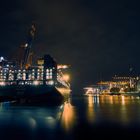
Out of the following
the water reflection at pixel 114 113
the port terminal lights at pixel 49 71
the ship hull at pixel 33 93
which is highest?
the port terminal lights at pixel 49 71

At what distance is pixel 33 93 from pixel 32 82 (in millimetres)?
13098

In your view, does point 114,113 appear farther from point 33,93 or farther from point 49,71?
point 49,71

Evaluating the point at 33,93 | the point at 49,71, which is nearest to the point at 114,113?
the point at 33,93

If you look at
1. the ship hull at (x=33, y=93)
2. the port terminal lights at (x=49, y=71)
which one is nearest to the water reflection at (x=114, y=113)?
the ship hull at (x=33, y=93)

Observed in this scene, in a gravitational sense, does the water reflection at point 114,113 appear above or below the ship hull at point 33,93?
below

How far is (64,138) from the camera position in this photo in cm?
1748

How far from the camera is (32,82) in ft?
384

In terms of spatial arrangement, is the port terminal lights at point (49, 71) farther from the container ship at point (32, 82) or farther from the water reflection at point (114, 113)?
the water reflection at point (114, 113)

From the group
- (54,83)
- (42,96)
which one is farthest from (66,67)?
(42,96)

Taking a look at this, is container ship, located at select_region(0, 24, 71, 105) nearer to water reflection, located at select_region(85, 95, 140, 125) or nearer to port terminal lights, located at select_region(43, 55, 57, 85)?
port terminal lights, located at select_region(43, 55, 57, 85)

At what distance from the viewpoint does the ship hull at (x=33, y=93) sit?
318ft

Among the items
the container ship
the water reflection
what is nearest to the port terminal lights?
the container ship

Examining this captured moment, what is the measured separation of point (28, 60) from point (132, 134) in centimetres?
13393

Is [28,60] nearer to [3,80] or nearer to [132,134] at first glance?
[3,80]
